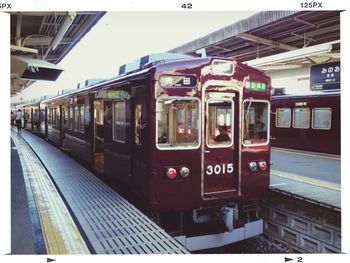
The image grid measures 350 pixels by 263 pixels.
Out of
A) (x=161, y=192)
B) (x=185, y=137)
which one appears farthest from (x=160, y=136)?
(x=161, y=192)

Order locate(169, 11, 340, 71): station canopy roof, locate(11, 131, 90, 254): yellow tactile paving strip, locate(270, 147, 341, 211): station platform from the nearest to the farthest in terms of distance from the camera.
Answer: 1. locate(11, 131, 90, 254): yellow tactile paving strip
2. locate(270, 147, 341, 211): station platform
3. locate(169, 11, 340, 71): station canopy roof

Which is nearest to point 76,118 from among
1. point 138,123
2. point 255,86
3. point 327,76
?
point 138,123

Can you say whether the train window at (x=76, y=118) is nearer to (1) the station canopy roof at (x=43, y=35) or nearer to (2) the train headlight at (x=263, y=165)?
(1) the station canopy roof at (x=43, y=35)

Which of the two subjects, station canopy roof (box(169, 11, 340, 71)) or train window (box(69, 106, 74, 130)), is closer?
station canopy roof (box(169, 11, 340, 71))

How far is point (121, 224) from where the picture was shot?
4.14 metres

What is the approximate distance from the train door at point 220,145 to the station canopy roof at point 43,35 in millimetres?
3061

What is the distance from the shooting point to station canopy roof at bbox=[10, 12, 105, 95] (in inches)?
254

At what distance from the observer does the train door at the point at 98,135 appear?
286 inches

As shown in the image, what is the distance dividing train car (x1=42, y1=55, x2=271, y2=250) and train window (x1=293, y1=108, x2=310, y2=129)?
22.4 ft

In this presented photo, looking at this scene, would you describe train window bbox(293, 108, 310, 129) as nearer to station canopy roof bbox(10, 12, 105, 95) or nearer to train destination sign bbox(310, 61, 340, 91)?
train destination sign bbox(310, 61, 340, 91)
